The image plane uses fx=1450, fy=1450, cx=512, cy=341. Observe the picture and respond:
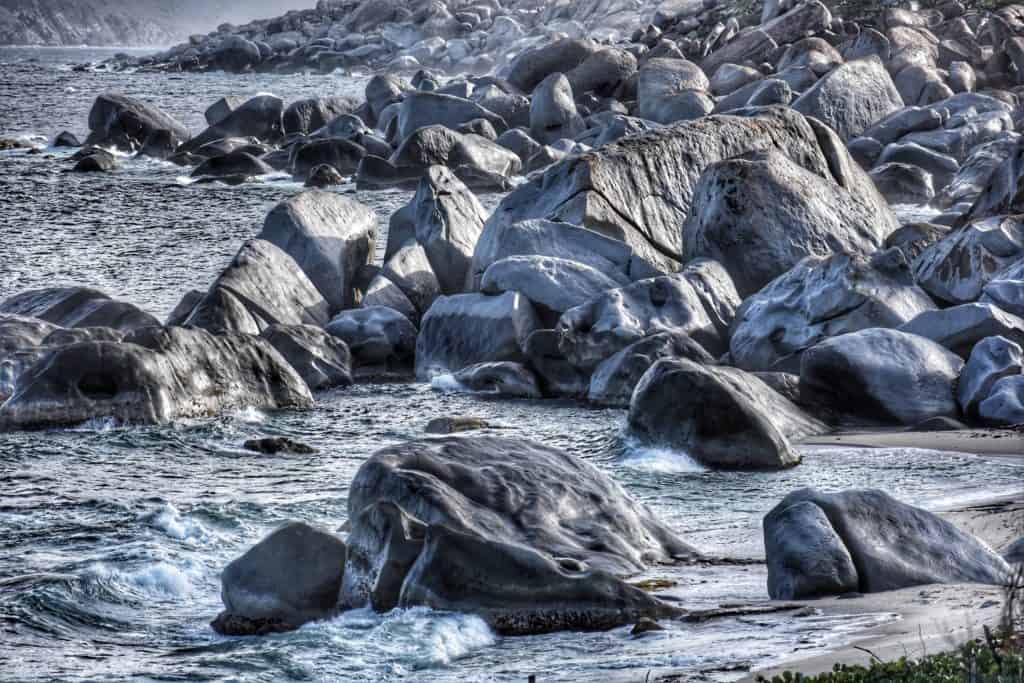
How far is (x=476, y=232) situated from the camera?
1761 cm

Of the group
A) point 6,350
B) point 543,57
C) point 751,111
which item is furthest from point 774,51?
point 6,350

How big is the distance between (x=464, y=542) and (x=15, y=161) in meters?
30.6

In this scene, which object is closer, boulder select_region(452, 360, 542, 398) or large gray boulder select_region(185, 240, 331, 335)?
boulder select_region(452, 360, 542, 398)

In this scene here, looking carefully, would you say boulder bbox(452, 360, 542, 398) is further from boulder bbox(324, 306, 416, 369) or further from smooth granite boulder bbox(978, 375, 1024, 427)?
smooth granite boulder bbox(978, 375, 1024, 427)

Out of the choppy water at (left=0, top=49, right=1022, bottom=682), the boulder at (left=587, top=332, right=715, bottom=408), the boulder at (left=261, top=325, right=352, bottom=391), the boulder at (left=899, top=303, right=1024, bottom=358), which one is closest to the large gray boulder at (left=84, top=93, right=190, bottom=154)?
the choppy water at (left=0, top=49, right=1022, bottom=682)

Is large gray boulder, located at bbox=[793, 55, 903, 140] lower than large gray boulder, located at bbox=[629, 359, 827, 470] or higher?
higher

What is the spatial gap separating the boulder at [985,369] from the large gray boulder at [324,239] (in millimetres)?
7165

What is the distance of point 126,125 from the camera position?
3706 cm

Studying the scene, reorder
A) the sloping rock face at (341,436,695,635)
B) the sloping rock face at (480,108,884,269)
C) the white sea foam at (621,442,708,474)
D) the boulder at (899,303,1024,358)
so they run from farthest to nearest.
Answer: the sloping rock face at (480,108,884,269)
the boulder at (899,303,1024,358)
the white sea foam at (621,442,708,474)
the sloping rock face at (341,436,695,635)

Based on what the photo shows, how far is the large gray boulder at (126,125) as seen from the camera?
121ft

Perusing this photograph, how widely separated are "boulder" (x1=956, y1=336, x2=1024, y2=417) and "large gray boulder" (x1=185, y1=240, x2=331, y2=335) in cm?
667

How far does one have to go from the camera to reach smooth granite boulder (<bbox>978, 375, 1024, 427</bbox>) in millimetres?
11797

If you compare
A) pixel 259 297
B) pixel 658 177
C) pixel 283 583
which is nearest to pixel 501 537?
pixel 283 583

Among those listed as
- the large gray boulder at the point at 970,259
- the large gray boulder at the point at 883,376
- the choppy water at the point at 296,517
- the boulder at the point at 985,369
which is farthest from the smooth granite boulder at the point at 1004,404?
the large gray boulder at the point at 970,259
